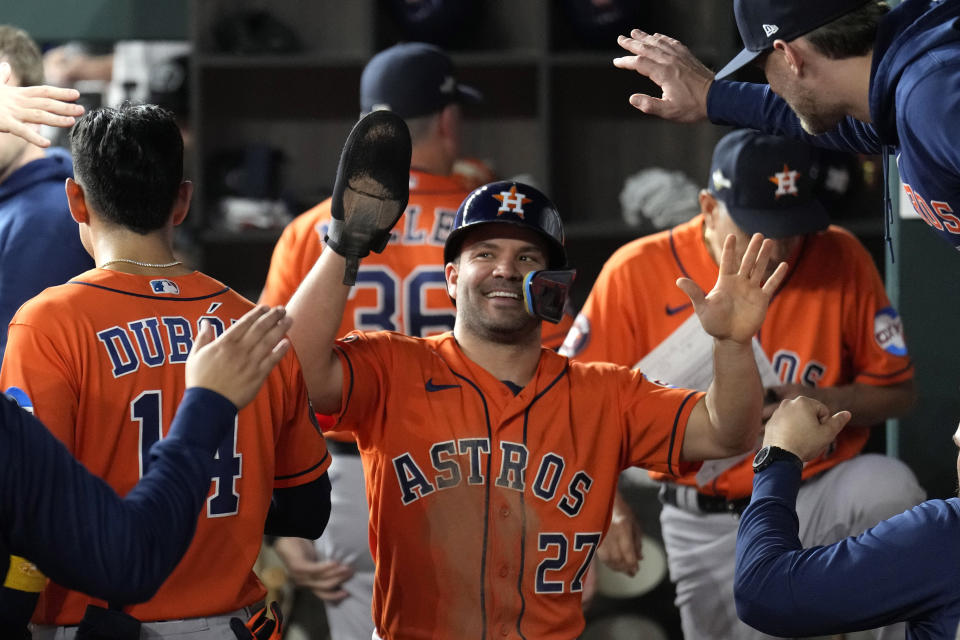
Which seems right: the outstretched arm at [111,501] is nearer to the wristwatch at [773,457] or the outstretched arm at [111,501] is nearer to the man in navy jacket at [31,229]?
the wristwatch at [773,457]

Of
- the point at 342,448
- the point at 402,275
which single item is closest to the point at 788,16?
the point at 402,275

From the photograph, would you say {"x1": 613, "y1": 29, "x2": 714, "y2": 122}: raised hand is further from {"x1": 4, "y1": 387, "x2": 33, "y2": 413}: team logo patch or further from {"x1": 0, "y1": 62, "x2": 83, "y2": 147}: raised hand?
{"x1": 4, "y1": 387, "x2": 33, "y2": 413}: team logo patch

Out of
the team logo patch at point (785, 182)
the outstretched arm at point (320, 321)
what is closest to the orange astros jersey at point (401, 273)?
the team logo patch at point (785, 182)

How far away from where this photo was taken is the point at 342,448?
131 inches

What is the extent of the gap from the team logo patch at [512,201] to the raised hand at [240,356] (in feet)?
2.61

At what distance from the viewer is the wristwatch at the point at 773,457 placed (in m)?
1.95

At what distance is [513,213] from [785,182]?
948 mm

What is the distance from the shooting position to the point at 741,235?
3000 mm

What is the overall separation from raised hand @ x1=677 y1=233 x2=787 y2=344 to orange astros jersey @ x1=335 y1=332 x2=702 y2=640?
0.19m

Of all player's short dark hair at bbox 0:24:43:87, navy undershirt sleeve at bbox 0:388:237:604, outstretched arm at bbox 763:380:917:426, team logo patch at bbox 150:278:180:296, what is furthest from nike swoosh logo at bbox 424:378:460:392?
player's short dark hair at bbox 0:24:43:87

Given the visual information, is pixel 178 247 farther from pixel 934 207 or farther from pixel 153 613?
pixel 934 207

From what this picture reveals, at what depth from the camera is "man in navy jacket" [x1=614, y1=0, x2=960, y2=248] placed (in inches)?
69.0

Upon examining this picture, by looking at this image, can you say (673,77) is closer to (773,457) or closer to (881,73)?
(881,73)

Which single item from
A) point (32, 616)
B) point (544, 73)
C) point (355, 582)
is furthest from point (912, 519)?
point (544, 73)
